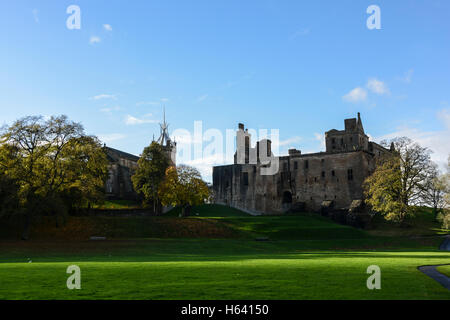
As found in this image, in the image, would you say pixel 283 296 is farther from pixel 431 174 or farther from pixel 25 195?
pixel 431 174

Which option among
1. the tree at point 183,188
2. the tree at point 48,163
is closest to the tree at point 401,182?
the tree at point 183,188

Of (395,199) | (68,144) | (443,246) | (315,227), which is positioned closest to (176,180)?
(68,144)

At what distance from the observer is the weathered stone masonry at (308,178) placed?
235 feet

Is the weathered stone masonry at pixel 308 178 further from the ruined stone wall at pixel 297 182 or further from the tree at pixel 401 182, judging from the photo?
the tree at pixel 401 182

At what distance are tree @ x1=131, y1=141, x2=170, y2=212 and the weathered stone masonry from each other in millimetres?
21017

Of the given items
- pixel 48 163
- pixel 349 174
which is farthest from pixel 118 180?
pixel 349 174

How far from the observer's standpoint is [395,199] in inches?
2324

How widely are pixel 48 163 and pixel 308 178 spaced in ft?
155

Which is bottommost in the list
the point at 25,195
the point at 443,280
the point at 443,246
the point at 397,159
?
the point at 443,246

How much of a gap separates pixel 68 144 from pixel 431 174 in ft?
167

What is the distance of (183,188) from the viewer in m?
62.5

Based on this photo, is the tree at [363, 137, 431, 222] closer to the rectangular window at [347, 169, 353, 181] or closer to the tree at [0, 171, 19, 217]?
the rectangular window at [347, 169, 353, 181]

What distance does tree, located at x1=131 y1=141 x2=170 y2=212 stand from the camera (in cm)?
6594

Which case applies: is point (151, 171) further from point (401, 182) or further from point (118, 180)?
point (401, 182)
